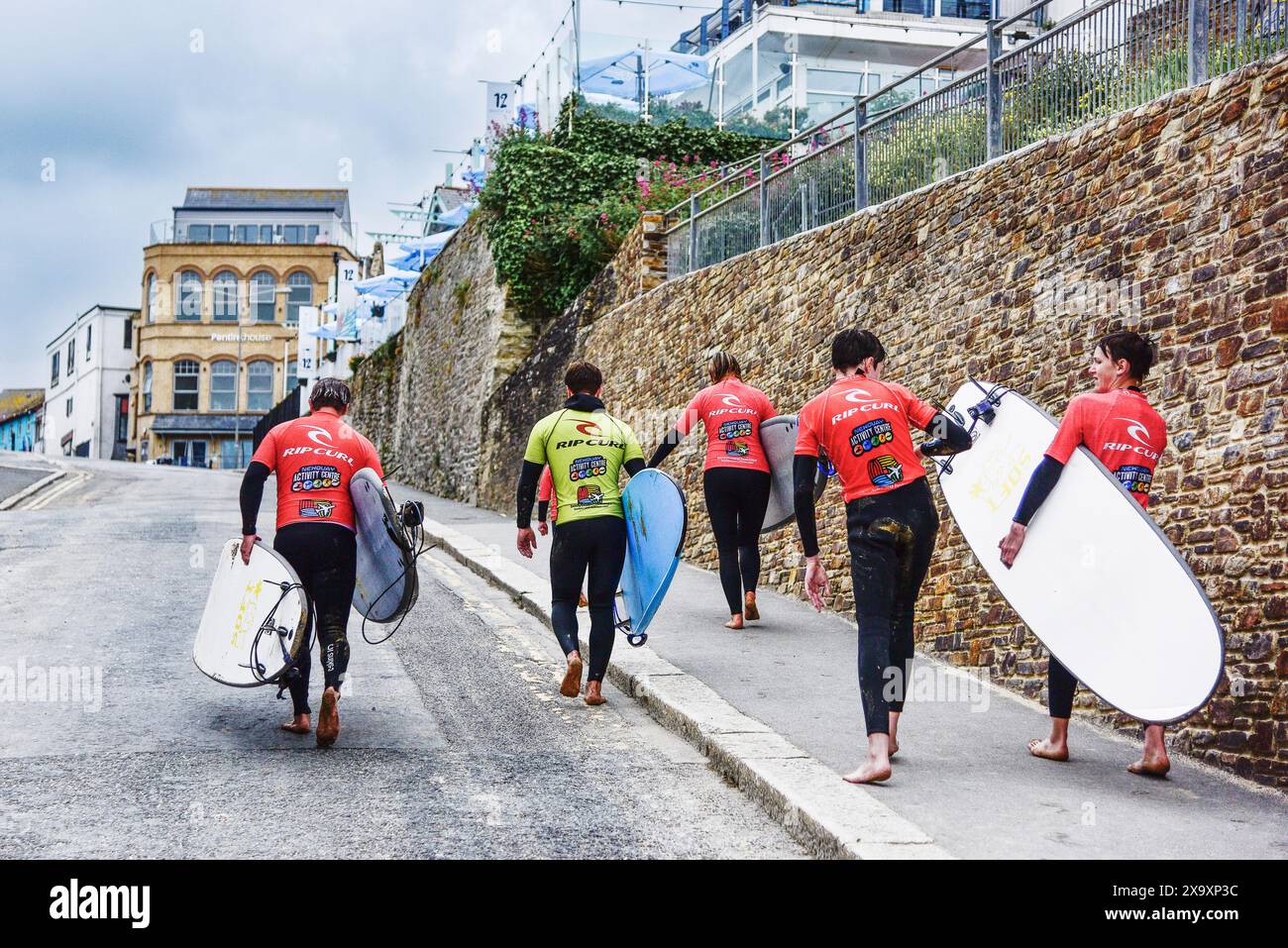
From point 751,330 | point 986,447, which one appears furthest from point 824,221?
point 986,447

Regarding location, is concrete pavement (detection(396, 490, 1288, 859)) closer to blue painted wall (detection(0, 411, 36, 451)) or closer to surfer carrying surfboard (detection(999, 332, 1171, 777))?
→ surfer carrying surfboard (detection(999, 332, 1171, 777))

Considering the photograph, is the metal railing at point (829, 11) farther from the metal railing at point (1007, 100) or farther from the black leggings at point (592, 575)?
the black leggings at point (592, 575)

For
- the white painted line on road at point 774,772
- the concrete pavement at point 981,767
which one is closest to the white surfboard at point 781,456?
the concrete pavement at point 981,767

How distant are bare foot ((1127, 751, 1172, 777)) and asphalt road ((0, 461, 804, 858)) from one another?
179 cm

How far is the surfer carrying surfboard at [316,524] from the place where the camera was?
21.4 ft

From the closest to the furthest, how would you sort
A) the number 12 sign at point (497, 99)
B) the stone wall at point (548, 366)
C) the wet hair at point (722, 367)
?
the wet hair at point (722, 367)
the stone wall at point (548, 366)
the number 12 sign at point (497, 99)

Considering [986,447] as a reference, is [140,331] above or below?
above

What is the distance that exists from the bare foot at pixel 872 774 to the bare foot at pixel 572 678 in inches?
88.8

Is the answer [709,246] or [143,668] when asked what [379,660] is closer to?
[143,668]

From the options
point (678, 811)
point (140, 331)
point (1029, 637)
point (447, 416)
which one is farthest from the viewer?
point (140, 331)

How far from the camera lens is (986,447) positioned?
6.34 m

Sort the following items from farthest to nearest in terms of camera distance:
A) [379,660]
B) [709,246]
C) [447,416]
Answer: [447,416]
[709,246]
[379,660]
